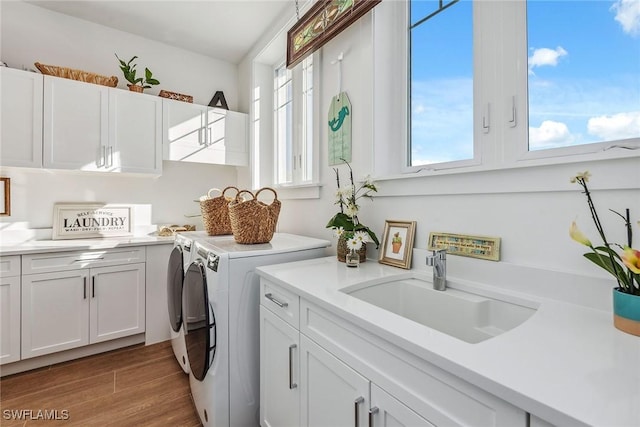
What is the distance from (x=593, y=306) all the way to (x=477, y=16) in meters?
1.16

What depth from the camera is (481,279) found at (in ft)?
3.68

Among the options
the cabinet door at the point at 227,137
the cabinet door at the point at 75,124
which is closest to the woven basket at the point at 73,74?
the cabinet door at the point at 75,124

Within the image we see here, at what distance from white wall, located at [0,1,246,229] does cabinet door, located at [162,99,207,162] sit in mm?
384

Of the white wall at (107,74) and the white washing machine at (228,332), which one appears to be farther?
the white wall at (107,74)

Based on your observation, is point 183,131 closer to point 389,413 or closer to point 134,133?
point 134,133

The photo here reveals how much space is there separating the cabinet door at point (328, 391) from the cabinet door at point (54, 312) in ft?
6.91

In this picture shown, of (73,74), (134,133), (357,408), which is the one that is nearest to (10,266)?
(134,133)

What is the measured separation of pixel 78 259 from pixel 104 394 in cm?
101

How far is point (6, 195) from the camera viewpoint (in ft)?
7.67

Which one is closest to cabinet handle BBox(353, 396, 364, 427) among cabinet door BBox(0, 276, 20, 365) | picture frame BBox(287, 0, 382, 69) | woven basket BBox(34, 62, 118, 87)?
picture frame BBox(287, 0, 382, 69)

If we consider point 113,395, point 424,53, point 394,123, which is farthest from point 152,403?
point 424,53

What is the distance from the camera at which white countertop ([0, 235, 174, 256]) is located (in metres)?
2.06

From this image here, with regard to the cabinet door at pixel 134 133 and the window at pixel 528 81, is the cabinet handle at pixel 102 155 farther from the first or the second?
the window at pixel 528 81

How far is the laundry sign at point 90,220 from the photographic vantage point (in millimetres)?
2510
